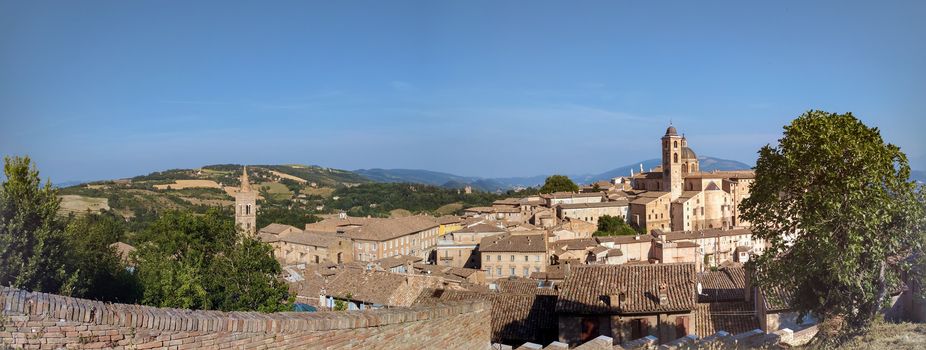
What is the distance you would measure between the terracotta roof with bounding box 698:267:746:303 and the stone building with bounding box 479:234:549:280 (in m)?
17.5

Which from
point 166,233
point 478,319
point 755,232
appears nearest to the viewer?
point 478,319

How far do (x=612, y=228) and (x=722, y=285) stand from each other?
4223cm

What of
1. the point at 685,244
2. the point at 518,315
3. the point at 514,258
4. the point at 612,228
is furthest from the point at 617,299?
the point at 612,228

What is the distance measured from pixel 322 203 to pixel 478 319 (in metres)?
110

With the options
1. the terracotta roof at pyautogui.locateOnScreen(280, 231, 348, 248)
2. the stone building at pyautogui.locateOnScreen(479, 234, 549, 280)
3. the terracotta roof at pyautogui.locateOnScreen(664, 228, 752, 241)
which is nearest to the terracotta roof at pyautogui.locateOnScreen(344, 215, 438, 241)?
the terracotta roof at pyautogui.locateOnScreen(280, 231, 348, 248)

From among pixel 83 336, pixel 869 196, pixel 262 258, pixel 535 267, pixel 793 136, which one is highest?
pixel 793 136

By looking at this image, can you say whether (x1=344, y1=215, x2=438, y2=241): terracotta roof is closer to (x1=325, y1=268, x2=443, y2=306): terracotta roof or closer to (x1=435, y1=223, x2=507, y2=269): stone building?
(x1=435, y1=223, x2=507, y2=269): stone building

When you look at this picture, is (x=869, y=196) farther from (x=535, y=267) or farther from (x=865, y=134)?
(x=535, y=267)

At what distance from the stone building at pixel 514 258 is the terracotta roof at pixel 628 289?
23461 mm

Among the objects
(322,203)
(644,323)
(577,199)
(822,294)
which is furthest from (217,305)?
(322,203)

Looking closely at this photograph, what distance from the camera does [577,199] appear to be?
7425 cm

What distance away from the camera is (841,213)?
9.06 metres

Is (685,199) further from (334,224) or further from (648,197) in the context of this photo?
(334,224)

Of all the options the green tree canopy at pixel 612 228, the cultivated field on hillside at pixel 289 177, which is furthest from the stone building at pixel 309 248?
the cultivated field on hillside at pixel 289 177
